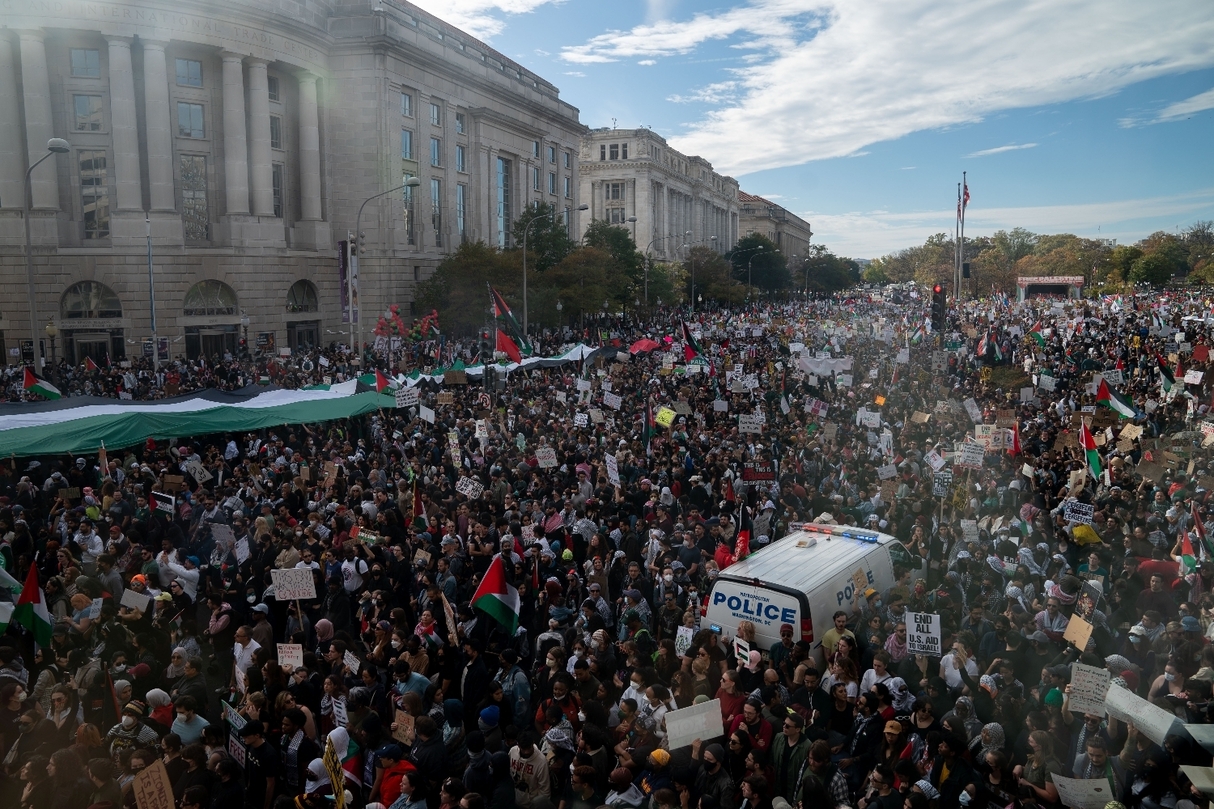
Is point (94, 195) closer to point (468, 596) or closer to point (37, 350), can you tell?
point (37, 350)

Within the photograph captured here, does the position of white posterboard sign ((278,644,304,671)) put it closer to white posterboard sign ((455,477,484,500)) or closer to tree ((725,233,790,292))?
white posterboard sign ((455,477,484,500))

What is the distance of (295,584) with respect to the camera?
10602 millimetres

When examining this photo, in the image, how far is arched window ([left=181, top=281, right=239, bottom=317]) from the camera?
4791cm

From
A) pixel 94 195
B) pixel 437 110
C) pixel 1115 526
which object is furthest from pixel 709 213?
pixel 1115 526

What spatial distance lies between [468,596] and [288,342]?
4478 cm

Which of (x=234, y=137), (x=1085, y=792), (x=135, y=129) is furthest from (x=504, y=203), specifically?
(x=1085, y=792)

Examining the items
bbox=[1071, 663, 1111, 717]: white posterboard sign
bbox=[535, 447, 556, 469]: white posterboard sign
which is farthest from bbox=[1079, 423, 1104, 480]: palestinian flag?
bbox=[1071, 663, 1111, 717]: white posterboard sign

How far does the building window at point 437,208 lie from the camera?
62812mm

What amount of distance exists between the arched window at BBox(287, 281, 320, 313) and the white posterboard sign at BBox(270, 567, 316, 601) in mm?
44820

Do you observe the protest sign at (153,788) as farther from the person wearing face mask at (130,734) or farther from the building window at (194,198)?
the building window at (194,198)

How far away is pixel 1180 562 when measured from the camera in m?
11.8

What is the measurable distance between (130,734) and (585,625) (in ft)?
14.7

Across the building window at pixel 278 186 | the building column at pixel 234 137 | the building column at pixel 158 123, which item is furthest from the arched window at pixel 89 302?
the building window at pixel 278 186

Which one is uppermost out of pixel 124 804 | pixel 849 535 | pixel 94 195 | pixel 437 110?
pixel 437 110
